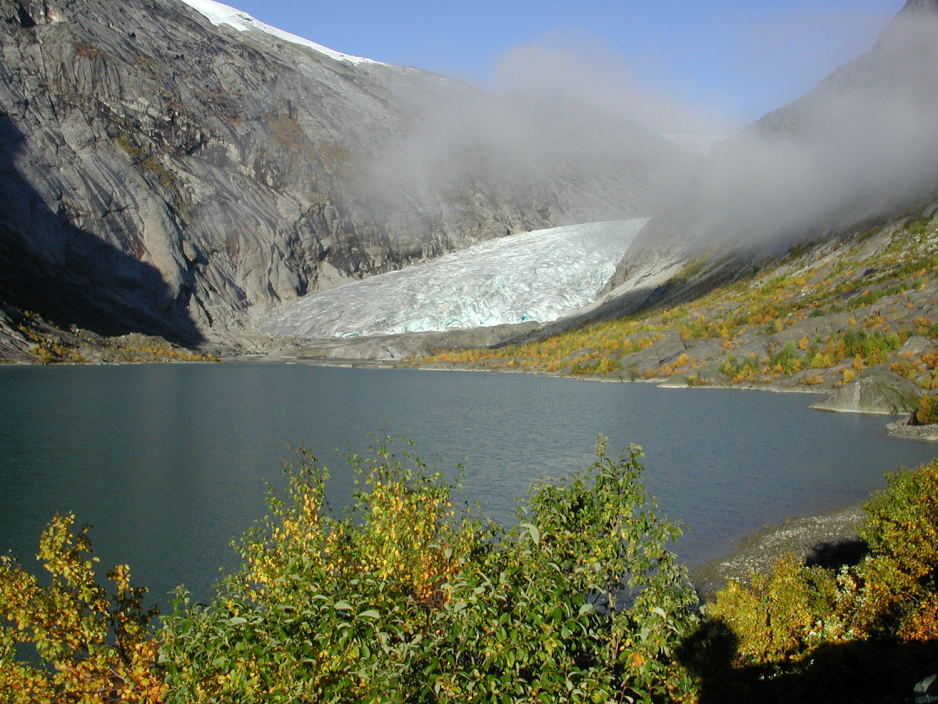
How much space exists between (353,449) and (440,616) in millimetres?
17954

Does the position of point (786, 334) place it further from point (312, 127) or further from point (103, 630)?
point (312, 127)

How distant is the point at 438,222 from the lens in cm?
10838

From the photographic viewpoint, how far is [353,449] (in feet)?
74.7

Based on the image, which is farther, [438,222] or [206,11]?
[206,11]

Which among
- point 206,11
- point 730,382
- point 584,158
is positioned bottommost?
point 730,382

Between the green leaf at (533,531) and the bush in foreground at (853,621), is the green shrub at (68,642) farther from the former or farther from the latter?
the bush in foreground at (853,621)

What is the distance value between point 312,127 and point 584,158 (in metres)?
50.9

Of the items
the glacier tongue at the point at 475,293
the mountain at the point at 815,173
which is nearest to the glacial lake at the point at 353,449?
the mountain at the point at 815,173

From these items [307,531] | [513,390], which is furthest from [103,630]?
[513,390]

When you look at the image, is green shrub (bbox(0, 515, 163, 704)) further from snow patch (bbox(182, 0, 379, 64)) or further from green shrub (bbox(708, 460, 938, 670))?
snow patch (bbox(182, 0, 379, 64))

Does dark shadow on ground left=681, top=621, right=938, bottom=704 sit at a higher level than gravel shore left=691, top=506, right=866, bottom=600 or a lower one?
higher

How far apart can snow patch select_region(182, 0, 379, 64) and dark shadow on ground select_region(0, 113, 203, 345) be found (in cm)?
7126

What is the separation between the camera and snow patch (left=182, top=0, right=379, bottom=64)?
136 metres

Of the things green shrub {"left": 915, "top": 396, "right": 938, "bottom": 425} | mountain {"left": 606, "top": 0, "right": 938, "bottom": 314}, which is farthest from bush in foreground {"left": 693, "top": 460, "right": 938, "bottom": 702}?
mountain {"left": 606, "top": 0, "right": 938, "bottom": 314}
